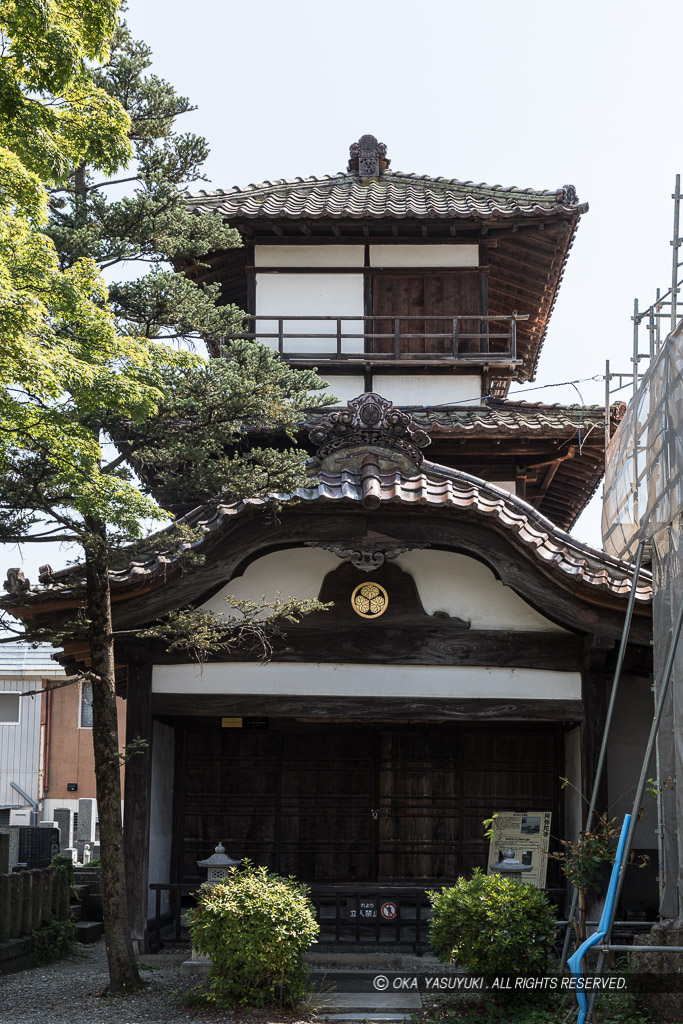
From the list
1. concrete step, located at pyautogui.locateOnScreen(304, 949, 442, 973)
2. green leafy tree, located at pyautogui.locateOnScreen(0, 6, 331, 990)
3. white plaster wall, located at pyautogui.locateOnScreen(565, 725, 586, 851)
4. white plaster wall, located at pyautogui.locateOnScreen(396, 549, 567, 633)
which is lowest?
concrete step, located at pyautogui.locateOnScreen(304, 949, 442, 973)

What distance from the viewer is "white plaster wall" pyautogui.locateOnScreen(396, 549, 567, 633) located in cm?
1127

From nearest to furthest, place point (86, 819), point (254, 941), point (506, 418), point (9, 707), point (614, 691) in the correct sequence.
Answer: point (254, 941) → point (614, 691) → point (506, 418) → point (86, 819) → point (9, 707)

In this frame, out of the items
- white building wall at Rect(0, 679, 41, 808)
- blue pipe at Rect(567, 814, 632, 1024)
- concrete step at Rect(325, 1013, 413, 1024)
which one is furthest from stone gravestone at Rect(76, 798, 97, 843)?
blue pipe at Rect(567, 814, 632, 1024)

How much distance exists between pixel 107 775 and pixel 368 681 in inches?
121

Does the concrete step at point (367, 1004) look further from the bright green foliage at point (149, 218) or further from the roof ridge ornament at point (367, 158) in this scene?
the roof ridge ornament at point (367, 158)

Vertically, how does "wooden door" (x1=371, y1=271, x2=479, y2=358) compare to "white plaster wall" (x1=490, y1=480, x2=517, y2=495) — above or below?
above

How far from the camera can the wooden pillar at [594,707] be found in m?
10.7

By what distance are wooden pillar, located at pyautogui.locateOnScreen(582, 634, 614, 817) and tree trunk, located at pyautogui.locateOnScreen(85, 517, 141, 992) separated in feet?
15.7

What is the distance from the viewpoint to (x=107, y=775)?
29.8ft

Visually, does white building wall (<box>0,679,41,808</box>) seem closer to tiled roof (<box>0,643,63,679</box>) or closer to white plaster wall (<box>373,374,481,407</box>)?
tiled roof (<box>0,643,63,679</box>)

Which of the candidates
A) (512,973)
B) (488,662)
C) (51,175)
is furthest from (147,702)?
(51,175)

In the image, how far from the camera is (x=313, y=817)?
13.1 m

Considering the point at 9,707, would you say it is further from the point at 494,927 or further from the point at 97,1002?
the point at 494,927

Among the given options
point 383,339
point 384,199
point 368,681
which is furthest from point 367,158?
point 368,681
